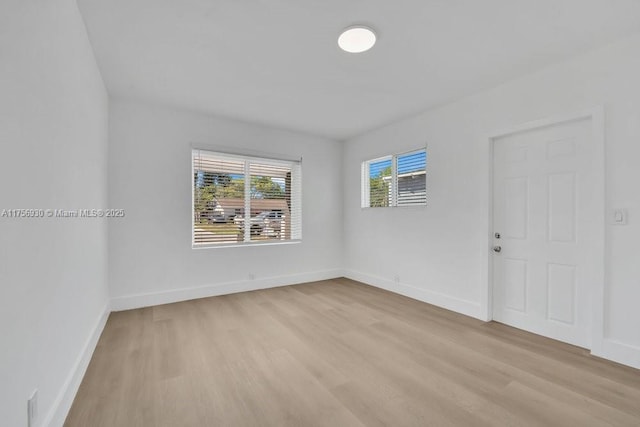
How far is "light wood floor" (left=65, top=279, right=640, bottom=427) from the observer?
1741 millimetres

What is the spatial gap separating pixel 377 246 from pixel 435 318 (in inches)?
64.8

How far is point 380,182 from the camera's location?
16.0 ft

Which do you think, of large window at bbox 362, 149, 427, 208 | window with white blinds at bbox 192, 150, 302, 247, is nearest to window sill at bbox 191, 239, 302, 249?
window with white blinds at bbox 192, 150, 302, 247

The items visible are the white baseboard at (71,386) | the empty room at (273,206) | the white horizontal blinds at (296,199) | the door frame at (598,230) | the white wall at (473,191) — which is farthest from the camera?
the white horizontal blinds at (296,199)

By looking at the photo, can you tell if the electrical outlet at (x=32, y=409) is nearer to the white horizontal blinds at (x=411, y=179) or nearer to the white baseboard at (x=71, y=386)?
the white baseboard at (x=71, y=386)

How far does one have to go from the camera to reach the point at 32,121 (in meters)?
1.33

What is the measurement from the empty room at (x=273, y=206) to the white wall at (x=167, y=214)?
28 mm

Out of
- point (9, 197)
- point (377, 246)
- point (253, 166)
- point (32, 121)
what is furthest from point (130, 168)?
point (377, 246)

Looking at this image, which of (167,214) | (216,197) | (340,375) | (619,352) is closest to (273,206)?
(216,197)

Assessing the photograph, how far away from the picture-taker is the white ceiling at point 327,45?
79.4 inches

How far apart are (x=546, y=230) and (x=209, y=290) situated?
428cm

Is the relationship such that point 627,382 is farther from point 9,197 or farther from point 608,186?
point 9,197

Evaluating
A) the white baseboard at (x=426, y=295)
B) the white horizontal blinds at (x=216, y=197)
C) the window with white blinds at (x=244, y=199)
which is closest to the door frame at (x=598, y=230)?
the white baseboard at (x=426, y=295)

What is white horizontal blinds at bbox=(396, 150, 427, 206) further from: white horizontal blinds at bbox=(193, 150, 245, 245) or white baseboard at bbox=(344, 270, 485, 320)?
white horizontal blinds at bbox=(193, 150, 245, 245)
